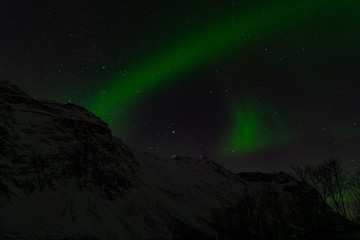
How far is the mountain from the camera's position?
49625 mm

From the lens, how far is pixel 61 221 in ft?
172

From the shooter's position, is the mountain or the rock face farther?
the rock face

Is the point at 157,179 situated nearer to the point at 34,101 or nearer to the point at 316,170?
the point at 34,101

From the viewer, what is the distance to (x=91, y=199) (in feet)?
230

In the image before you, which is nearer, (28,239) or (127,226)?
(28,239)

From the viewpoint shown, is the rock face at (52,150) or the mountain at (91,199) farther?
the rock face at (52,150)

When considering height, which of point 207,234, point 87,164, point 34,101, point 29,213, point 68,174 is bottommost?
point 207,234

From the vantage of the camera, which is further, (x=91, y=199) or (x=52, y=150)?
(x=52, y=150)

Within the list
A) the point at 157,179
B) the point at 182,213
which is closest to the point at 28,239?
the point at 182,213

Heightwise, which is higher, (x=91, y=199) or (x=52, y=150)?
(x=52, y=150)

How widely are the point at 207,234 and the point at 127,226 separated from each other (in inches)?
1000

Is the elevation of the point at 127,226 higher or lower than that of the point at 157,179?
lower

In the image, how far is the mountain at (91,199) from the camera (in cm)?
4962

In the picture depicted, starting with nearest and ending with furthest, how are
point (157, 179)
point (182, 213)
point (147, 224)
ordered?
point (147, 224)
point (182, 213)
point (157, 179)
